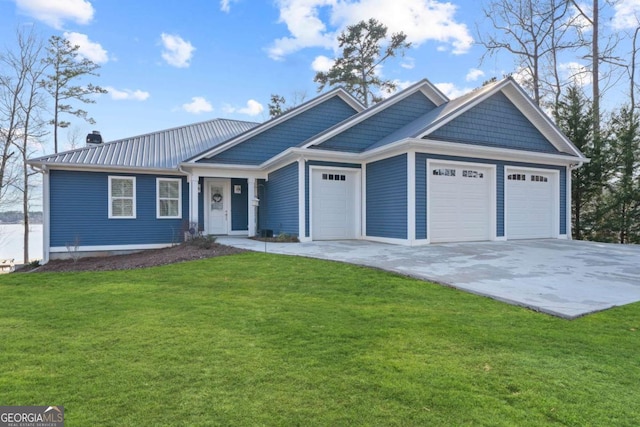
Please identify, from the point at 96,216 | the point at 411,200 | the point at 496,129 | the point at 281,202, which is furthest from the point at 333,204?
the point at 96,216

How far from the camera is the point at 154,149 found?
47.9 feet

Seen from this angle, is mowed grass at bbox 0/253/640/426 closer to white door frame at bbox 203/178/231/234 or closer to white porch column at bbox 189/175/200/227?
white porch column at bbox 189/175/200/227

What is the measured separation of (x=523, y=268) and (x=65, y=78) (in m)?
24.2

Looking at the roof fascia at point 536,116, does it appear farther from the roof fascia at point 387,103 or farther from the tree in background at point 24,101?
the tree in background at point 24,101

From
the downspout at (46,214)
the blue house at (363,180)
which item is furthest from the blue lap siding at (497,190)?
the downspout at (46,214)

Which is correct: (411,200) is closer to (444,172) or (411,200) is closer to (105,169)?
(444,172)

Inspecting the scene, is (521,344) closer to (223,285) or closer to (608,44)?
(223,285)

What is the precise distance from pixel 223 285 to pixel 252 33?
14.4 metres

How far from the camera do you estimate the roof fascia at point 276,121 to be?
13523 millimetres

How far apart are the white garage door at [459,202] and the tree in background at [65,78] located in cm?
2047

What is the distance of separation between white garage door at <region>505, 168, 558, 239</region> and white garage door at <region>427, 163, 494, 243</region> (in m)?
0.92

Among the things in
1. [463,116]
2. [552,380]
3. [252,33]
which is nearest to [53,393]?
[552,380]

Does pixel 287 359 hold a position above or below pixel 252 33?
below

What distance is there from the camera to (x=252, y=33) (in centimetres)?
1717
